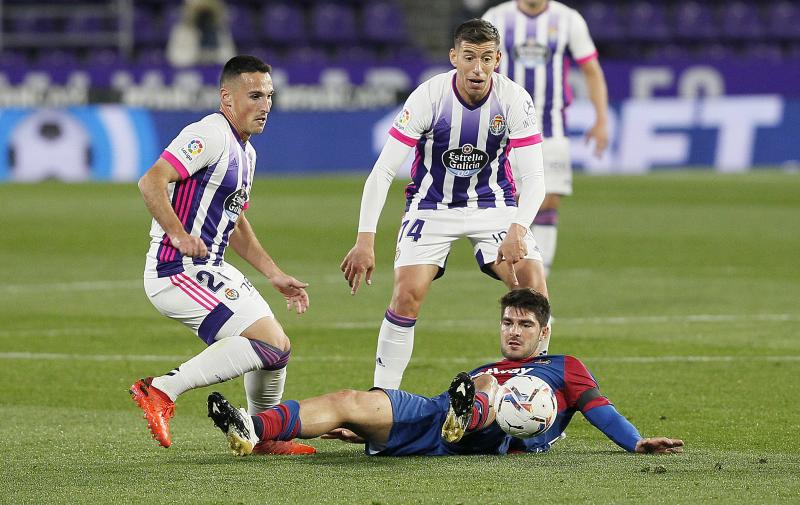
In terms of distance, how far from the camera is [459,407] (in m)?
5.56

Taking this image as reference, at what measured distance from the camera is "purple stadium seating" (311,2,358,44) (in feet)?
91.6

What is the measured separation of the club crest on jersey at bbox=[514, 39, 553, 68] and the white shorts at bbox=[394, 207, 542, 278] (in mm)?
2709

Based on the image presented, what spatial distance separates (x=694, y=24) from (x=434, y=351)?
68.7 feet

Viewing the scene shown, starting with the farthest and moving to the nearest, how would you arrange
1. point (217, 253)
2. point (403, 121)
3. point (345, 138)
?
point (345, 138)
point (403, 121)
point (217, 253)

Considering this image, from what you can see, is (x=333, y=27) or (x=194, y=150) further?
(x=333, y=27)

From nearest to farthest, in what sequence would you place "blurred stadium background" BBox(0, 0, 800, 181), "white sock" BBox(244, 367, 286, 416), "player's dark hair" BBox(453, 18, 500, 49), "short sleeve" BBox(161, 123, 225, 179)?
1. "short sleeve" BBox(161, 123, 225, 179)
2. "white sock" BBox(244, 367, 286, 416)
3. "player's dark hair" BBox(453, 18, 500, 49)
4. "blurred stadium background" BBox(0, 0, 800, 181)

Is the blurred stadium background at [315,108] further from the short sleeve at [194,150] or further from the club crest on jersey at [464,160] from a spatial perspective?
the short sleeve at [194,150]

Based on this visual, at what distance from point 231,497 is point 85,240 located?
1171 centimetres

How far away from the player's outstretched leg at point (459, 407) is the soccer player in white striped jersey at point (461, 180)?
3.94ft

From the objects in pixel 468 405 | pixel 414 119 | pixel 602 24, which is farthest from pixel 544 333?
pixel 602 24

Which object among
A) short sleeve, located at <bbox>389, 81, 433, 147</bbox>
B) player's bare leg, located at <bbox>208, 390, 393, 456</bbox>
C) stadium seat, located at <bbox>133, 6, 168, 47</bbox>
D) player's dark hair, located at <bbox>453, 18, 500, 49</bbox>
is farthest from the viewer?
stadium seat, located at <bbox>133, 6, 168, 47</bbox>

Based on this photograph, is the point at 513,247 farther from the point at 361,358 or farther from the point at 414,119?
the point at 361,358

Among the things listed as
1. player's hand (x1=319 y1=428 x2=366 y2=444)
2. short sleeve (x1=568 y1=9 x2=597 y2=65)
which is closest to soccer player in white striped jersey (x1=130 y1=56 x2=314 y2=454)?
player's hand (x1=319 y1=428 x2=366 y2=444)

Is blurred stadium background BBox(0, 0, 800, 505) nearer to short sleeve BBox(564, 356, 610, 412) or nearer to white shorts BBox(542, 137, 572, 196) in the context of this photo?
short sleeve BBox(564, 356, 610, 412)
